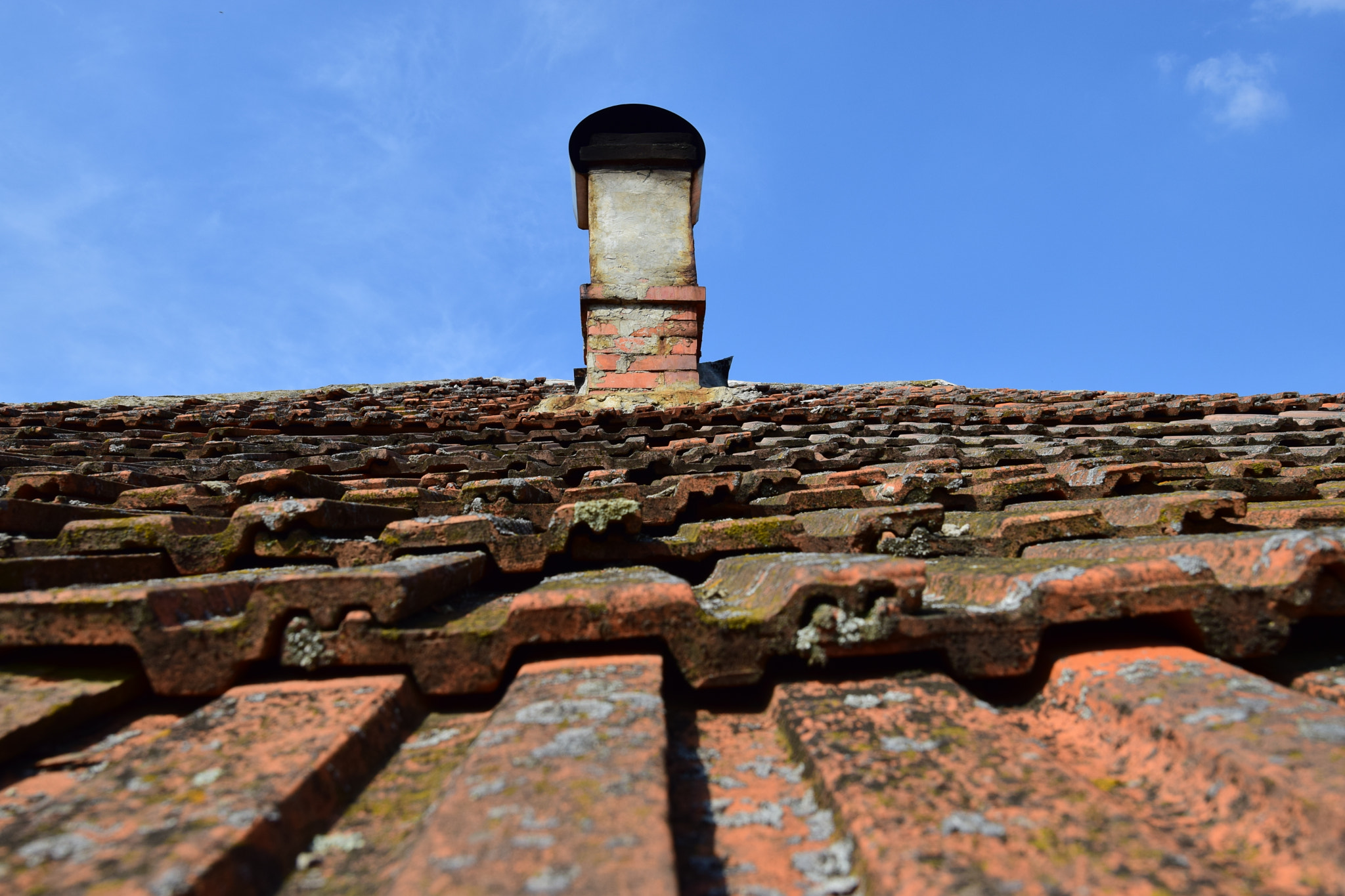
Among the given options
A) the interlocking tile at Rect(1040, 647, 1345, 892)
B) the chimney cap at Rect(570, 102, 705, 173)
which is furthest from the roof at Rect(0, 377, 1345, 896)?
the chimney cap at Rect(570, 102, 705, 173)

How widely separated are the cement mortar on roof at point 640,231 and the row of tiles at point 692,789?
5.35m

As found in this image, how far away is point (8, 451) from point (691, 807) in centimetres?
421

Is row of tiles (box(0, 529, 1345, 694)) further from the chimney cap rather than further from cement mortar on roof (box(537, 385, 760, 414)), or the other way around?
the chimney cap

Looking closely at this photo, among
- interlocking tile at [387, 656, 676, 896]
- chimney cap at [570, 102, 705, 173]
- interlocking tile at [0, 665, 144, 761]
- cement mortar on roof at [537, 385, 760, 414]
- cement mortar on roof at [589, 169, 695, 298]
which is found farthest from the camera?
chimney cap at [570, 102, 705, 173]

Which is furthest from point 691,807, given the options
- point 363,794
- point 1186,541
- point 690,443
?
point 690,443

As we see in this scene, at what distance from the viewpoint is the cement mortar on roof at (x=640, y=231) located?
20.8 feet

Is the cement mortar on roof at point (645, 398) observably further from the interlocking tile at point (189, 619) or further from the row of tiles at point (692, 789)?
the row of tiles at point (692, 789)

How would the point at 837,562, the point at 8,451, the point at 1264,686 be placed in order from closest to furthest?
the point at 1264,686, the point at 837,562, the point at 8,451

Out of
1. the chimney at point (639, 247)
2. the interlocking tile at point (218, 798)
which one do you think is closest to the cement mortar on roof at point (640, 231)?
the chimney at point (639, 247)

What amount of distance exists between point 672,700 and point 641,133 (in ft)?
21.5

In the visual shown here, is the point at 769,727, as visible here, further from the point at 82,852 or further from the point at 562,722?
the point at 82,852

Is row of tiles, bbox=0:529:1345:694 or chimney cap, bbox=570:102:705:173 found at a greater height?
chimney cap, bbox=570:102:705:173

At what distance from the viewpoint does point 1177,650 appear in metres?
1.16

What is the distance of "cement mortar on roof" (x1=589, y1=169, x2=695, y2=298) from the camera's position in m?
6.35
